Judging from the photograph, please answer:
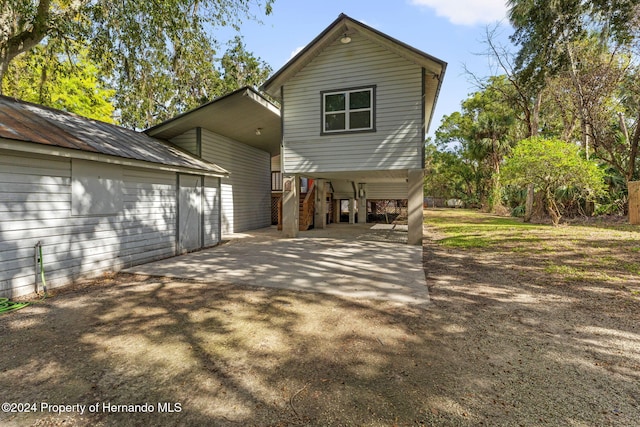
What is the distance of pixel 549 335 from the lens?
324 centimetres

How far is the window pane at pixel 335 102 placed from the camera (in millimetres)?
10062

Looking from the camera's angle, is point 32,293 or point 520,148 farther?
point 520,148

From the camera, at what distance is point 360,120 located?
9.86m

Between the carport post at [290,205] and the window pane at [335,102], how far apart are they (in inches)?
111

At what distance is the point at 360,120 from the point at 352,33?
2.88m

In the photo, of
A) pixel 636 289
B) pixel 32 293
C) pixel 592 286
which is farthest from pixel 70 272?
pixel 636 289

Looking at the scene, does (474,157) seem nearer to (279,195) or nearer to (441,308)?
(279,195)

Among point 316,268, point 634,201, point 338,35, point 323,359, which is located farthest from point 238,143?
point 634,201

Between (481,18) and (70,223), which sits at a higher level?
(481,18)

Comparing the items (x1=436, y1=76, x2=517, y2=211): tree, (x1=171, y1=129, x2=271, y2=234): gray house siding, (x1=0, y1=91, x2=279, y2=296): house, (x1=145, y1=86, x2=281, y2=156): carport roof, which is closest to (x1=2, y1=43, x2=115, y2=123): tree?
(x1=145, y1=86, x2=281, y2=156): carport roof

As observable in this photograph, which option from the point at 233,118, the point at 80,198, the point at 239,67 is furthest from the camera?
the point at 239,67

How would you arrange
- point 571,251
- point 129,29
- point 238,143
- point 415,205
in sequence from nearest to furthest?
point 571,251 < point 129,29 < point 415,205 < point 238,143

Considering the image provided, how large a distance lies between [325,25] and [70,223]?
9087 mm

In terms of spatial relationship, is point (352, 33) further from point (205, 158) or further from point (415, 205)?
point (205, 158)
